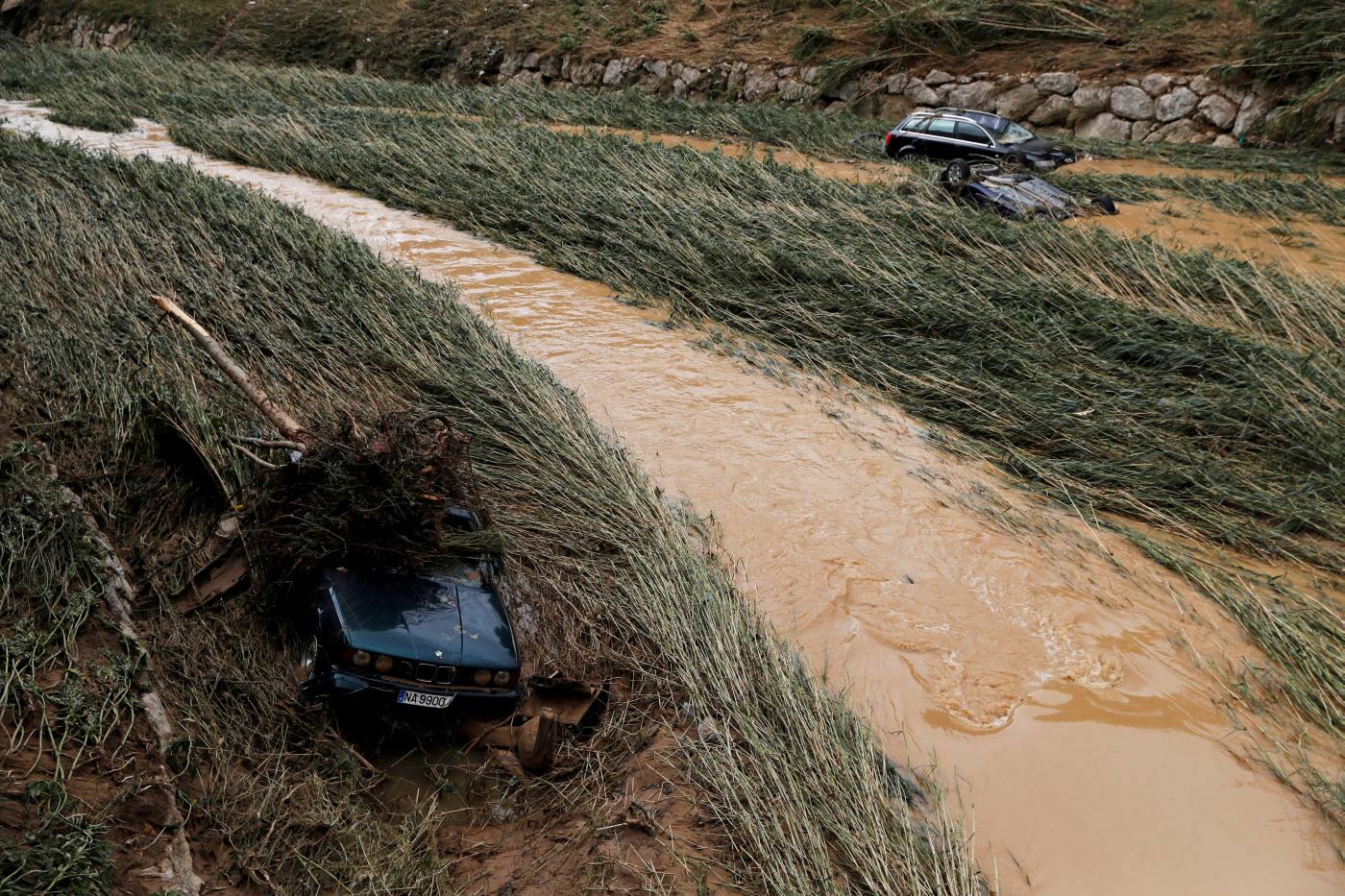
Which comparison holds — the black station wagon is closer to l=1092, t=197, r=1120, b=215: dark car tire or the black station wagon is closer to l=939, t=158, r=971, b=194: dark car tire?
l=1092, t=197, r=1120, b=215: dark car tire

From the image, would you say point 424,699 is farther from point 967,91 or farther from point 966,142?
point 967,91

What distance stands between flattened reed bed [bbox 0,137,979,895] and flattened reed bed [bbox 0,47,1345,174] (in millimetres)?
11213

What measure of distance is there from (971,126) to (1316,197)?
5.74m

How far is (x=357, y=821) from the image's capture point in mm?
4199

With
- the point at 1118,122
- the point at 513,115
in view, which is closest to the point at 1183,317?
the point at 1118,122

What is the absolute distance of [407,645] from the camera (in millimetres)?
4625

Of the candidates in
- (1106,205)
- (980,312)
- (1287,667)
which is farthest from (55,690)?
(1106,205)

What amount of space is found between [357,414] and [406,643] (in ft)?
10.5

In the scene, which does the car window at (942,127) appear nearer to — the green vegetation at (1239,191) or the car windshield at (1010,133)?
the car windshield at (1010,133)

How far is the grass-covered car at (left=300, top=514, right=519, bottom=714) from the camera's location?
454 centimetres

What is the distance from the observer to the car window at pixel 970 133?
17703 millimetres

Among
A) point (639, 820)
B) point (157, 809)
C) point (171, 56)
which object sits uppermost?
point (157, 809)

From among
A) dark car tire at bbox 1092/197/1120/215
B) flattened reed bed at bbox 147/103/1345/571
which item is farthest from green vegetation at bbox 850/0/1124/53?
flattened reed bed at bbox 147/103/1345/571

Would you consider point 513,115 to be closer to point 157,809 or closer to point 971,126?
point 971,126
